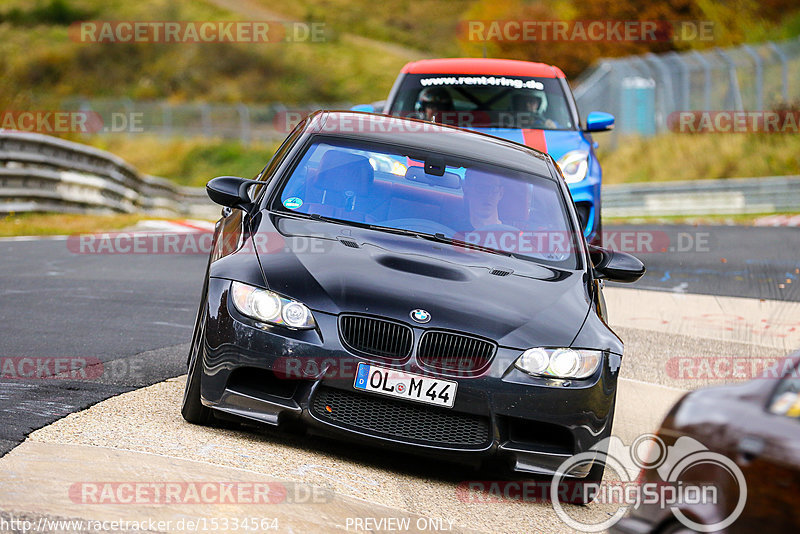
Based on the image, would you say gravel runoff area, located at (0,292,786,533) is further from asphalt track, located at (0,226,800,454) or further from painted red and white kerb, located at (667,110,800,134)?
painted red and white kerb, located at (667,110,800,134)

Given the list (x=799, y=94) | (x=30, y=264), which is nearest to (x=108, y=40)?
(x=799, y=94)

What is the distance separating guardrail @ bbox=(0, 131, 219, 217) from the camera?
16281 mm

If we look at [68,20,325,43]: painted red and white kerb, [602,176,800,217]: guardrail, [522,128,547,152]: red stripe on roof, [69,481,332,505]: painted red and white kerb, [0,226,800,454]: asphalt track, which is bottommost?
[602,176,800,217]: guardrail

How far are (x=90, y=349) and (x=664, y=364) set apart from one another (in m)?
3.89

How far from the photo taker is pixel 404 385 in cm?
512

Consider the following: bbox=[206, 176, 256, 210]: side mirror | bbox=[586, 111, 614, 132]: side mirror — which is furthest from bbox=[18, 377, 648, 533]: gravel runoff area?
bbox=[586, 111, 614, 132]: side mirror

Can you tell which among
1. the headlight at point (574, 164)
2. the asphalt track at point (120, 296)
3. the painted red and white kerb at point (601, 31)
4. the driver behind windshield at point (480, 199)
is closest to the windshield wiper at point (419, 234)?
the driver behind windshield at point (480, 199)

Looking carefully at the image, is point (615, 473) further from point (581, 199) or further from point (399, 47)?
point (399, 47)

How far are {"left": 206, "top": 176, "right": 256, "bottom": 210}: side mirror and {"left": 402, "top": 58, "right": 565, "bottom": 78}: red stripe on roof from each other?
18.7ft

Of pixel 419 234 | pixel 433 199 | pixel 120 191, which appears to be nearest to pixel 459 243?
pixel 419 234

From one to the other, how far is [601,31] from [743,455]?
5544 centimetres

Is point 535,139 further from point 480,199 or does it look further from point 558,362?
point 558,362

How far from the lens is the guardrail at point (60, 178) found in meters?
16.3

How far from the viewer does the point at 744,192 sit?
2461cm
